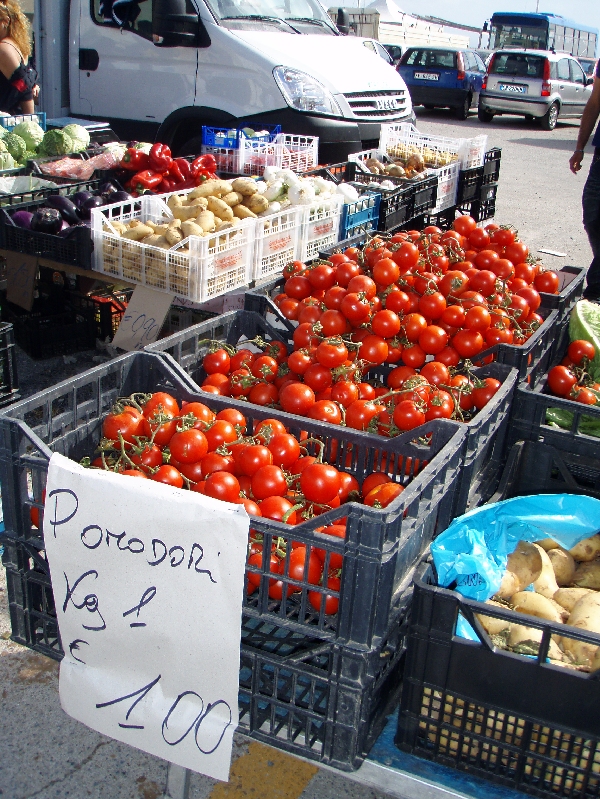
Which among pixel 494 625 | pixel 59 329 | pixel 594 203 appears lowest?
pixel 59 329

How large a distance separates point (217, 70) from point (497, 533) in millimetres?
6026

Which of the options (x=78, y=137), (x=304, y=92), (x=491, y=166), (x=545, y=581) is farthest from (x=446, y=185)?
(x=545, y=581)

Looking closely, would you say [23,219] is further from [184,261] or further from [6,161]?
[6,161]

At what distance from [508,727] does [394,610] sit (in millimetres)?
336

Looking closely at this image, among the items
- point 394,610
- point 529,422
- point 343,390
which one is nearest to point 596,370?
point 529,422

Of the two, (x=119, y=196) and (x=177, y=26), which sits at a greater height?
(x=177, y=26)

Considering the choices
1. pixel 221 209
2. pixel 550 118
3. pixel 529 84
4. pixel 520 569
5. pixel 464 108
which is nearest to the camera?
pixel 520 569

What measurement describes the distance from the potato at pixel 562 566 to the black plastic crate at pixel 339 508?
32cm

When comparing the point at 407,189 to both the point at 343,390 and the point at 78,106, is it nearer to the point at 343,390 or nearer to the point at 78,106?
the point at 343,390

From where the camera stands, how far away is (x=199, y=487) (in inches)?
78.9

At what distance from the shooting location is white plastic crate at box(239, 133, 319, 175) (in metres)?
5.59

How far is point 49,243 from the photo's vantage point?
14.2ft

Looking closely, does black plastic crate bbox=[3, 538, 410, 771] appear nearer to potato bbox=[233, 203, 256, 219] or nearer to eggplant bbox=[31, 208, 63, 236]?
eggplant bbox=[31, 208, 63, 236]

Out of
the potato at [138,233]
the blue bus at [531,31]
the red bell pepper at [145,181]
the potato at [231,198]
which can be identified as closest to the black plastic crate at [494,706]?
the potato at [138,233]
